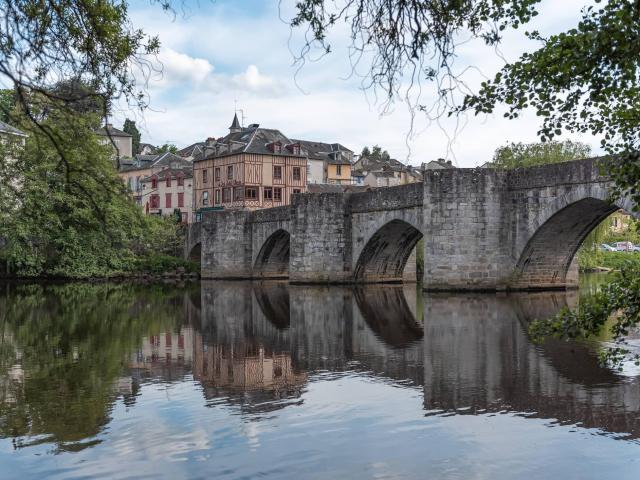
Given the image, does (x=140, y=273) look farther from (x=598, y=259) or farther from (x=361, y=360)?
(x=361, y=360)

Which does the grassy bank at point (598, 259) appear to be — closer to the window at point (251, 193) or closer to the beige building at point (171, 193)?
the window at point (251, 193)

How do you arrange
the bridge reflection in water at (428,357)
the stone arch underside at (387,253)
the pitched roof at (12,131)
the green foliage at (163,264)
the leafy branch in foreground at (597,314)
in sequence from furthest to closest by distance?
1. the green foliage at (163,264)
2. the stone arch underside at (387,253)
3. the bridge reflection in water at (428,357)
4. the pitched roof at (12,131)
5. the leafy branch in foreground at (597,314)

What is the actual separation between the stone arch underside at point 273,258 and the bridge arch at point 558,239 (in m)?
15.1

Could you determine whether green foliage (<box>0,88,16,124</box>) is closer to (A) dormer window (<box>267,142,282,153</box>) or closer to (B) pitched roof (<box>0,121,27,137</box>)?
(B) pitched roof (<box>0,121,27,137</box>)

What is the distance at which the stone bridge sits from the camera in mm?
22609

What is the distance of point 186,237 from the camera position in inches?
1738

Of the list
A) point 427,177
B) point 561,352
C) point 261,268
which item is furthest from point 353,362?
point 261,268

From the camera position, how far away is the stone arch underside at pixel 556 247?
896 inches

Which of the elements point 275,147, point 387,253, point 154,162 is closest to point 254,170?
point 275,147

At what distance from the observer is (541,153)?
4528 centimetres

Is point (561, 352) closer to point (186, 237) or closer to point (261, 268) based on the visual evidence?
point (261, 268)

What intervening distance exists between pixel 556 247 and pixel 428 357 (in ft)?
43.8

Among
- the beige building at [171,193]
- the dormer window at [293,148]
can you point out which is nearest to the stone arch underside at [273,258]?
the dormer window at [293,148]

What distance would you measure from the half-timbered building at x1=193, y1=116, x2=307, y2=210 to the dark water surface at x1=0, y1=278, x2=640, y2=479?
1222 inches
